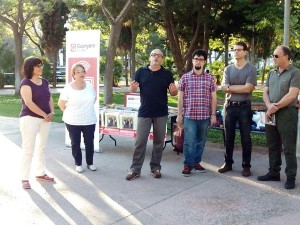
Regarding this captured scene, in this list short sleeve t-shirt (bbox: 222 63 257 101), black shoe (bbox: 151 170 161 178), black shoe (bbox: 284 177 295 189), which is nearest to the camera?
black shoe (bbox: 284 177 295 189)

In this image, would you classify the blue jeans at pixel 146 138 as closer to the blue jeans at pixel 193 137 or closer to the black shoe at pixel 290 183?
the blue jeans at pixel 193 137

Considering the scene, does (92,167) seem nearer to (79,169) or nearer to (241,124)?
(79,169)

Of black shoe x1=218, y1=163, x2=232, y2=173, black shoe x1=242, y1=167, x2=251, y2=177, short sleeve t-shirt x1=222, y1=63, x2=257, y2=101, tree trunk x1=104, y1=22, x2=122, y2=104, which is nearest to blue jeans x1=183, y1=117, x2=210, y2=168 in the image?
black shoe x1=218, y1=163, x2=232, y2=173

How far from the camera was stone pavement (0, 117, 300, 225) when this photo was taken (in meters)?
4.77

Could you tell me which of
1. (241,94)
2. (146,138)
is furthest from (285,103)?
(146,138)

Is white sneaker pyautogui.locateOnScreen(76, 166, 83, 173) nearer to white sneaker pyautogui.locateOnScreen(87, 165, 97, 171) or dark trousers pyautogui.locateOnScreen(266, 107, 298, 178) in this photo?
white sneaker pyautogui.locateOnScreen(87, 165, 97, 171)

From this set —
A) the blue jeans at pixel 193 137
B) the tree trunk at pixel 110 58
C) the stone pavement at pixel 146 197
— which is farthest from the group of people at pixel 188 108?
the tree trunk at pixel 110 58

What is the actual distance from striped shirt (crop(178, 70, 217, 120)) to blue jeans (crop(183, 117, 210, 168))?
0.35 ft

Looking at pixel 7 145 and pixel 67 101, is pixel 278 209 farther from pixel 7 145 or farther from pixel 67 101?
pixel 7 145

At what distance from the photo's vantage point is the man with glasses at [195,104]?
6305 mm

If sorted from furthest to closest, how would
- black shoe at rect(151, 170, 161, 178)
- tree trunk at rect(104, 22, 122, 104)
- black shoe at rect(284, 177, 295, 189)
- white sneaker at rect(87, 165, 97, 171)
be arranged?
1. tree trunk at rect(104, 22, 122, 104)
2. white sneaker at rect(87, 165, 97, 171)
3. black shoe at rect(151, 170, 161, 178)
4. black shoe at rect(284, 177, 295, 189)

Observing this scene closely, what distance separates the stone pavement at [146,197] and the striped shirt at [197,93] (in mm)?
947

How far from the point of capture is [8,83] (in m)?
31.8

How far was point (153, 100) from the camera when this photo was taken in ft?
20.2
